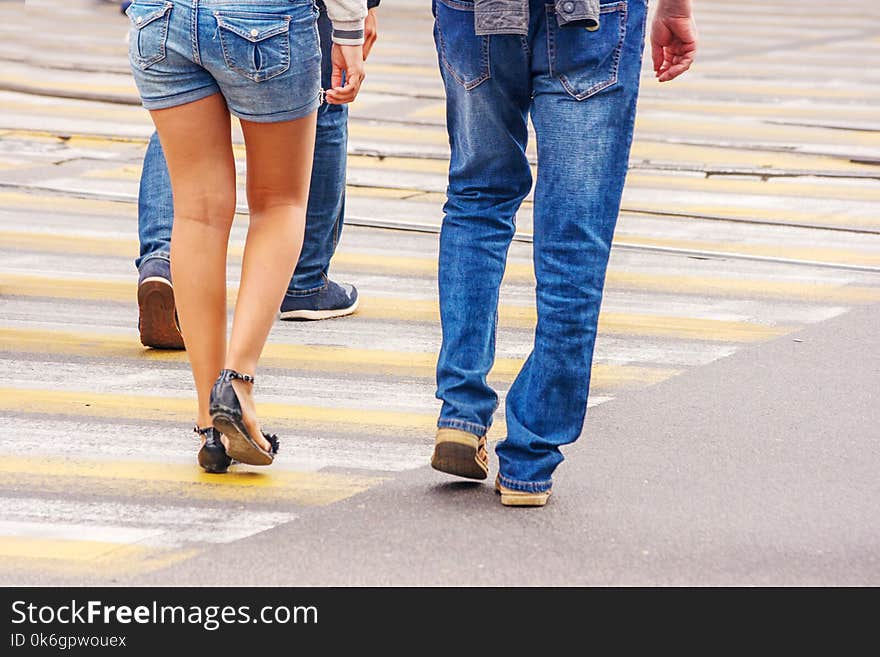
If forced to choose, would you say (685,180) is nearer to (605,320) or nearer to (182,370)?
→ (605,320)

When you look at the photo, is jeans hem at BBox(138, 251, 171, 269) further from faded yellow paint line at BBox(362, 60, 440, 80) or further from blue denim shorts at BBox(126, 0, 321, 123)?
faded yellow paint line at BBox(362, 60, 440, 80)

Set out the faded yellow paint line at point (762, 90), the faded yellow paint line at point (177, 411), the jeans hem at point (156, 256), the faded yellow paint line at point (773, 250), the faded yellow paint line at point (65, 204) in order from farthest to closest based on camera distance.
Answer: the faded yellow paint line at point (762, 90), the faded yellow paint line at point (65, 204), the faded yellow paint line at point (773, 250), the jeans hem at point (156, 256), the faded yellow paint line at point (177, 411)

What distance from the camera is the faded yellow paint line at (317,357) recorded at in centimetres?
588

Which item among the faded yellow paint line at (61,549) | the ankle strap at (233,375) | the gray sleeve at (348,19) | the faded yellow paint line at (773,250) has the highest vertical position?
the gray sleeve at (348,19)

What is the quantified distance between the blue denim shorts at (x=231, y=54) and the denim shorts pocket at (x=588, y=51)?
2.19ft

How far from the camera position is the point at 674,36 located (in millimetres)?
4438

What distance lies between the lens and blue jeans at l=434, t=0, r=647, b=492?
13.7 feet

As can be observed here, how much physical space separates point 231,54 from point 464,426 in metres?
1.13

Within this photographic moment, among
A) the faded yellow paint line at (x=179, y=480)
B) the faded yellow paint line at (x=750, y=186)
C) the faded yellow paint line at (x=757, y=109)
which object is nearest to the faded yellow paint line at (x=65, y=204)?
the faded yellow paint line at (x=750, y=186)

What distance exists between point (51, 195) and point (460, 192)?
5.16m

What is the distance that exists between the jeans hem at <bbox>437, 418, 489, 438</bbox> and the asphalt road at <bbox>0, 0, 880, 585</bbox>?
19 centimetres

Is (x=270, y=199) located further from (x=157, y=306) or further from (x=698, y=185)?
(x=698, y=185)

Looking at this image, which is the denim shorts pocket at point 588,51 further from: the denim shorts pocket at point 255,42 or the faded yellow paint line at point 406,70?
the faded yellow paint line at point 406,70

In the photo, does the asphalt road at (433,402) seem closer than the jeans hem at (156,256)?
Yes
